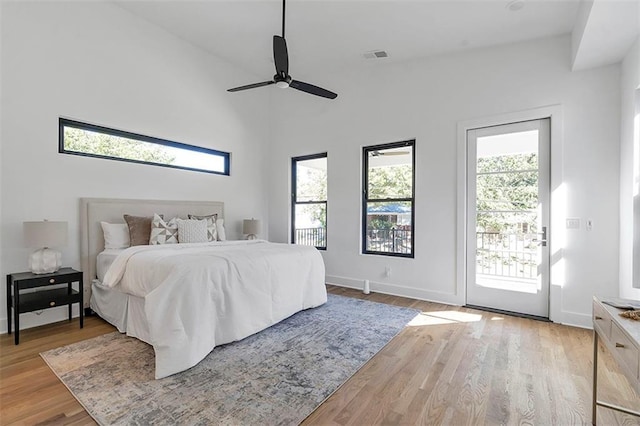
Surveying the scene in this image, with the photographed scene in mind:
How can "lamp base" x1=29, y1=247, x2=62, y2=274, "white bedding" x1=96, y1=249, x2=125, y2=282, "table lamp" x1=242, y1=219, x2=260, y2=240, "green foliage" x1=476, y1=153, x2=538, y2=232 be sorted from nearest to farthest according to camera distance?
"lamp base" x1=29, y1=247, x2=62, y2=274 < "white bedding" x1=96, y1=249, x2=125, y2=282 < "green foliage" x1=476, y1=153, x2=538, y2=232 < "table lamp" x1=242, y1=219, x2=260, y2=240

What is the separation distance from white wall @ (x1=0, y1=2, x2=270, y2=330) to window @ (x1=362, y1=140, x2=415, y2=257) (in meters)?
2.37

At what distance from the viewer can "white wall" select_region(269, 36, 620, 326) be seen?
3.06 m

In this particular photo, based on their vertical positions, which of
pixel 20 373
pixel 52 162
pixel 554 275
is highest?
pixel 52 162

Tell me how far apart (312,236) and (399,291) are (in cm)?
178

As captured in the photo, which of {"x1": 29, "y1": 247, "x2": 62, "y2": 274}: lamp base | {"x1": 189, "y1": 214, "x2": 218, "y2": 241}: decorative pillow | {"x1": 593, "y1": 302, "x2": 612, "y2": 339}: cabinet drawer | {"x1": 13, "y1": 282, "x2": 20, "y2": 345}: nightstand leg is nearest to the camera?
{"x1": 593, "y1": 302, "x2": 612, "y2": 339}: cabinet drawer

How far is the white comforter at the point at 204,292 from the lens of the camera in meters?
2.15

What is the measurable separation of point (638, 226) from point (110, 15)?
5.56m

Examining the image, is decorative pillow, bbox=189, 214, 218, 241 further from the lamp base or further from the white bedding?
the lamp base

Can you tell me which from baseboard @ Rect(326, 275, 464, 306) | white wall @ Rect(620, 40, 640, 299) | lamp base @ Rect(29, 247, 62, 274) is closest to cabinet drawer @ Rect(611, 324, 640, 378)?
white wall @ Rect(620, 40, 640, 299)

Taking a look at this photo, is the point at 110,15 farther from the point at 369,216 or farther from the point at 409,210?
the point at 409,210

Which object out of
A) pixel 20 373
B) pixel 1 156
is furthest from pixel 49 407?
pixel 1 156

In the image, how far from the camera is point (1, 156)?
2.79 metres

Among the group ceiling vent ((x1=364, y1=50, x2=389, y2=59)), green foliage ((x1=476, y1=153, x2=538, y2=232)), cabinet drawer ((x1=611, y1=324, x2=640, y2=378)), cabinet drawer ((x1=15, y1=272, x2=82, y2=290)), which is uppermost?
ceiling vent ((x1=364, y1=50, x2=389, y2=59))

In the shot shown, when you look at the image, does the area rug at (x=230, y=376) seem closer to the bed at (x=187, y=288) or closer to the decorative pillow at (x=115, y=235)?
the bed at (x=187, y=288)
